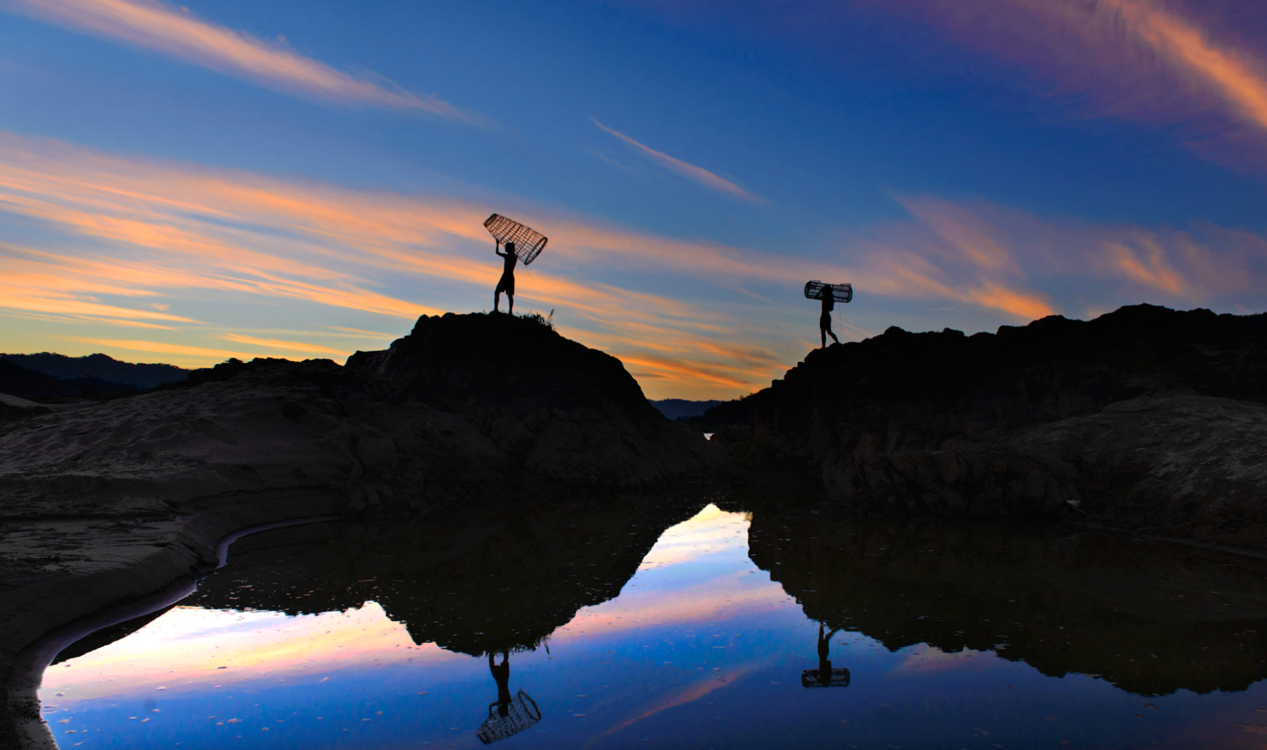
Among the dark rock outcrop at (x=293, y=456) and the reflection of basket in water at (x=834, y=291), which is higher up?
the reflection of basket in water at (x=834, y=291)

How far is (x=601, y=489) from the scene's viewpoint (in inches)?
881

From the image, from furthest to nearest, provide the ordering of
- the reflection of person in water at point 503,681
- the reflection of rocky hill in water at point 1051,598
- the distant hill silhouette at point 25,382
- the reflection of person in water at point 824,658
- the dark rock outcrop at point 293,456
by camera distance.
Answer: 1. the distant hill silhouette at point 25,382
2. the dark rock outcrop at point 293,456
3. the reflection of rocky hill in water at point 1051,598
4. the reflection of person in water at point 824,658
5. the reflection of person in water at point 503,681

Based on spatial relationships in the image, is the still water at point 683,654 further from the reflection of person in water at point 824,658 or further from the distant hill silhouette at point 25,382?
the distant hill silhouette at point 25,382

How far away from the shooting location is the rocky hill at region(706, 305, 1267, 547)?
14.9 m

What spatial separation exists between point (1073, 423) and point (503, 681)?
1868 centimetres

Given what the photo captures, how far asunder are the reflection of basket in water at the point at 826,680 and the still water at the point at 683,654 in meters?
0.03

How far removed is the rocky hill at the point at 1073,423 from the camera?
48.9 ft

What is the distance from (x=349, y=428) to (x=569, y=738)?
50.7 feet

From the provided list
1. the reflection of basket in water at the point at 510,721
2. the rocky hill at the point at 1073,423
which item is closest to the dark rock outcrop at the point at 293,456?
the reflection of basket in water at the point at 510,721

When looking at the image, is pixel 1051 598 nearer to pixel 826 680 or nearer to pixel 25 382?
pixel 826 680

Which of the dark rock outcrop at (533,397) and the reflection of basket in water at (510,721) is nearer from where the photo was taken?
the reflection of basket in water at (510,721)

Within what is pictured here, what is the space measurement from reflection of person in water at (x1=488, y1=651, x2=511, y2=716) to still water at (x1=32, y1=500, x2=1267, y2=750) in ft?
0.08

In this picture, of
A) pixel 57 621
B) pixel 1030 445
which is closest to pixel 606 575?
pixel 57 621

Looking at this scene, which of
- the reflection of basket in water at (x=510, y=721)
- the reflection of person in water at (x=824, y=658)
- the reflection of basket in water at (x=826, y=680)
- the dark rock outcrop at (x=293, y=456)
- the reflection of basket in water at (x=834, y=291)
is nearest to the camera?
the reflection of basket in water at (x=510, y=721)
